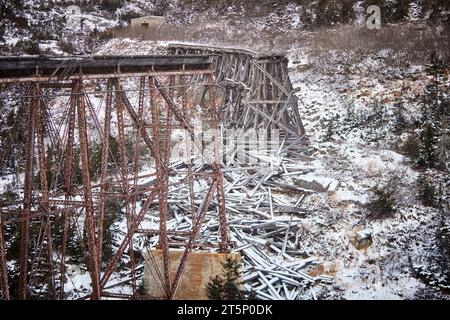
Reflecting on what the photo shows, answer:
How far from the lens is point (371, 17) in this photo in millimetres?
21391

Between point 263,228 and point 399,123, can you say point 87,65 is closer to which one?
point 263,228

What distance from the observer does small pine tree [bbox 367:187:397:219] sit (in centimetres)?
1159

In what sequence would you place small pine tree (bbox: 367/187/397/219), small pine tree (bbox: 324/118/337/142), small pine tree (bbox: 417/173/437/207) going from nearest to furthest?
small pine tree (bbox: 367/187/397/219), small pine tree (bbox: 417/173/437/207), small pine tree (bbox: 324/118/337/142)

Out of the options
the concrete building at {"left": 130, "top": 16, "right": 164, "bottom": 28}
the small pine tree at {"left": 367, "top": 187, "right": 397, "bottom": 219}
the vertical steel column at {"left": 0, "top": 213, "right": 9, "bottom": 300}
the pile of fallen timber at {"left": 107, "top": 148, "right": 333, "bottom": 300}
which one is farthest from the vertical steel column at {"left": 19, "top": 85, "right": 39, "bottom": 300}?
the concrete building at {"left": 130, "top": 16, "right": 164, "bottom": 28}

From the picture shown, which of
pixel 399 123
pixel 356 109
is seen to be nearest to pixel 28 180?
pixel 399 123

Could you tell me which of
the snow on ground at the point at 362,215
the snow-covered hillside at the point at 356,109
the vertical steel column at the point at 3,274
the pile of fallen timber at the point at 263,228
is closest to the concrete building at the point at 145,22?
the snow-covered hillside at the point at 356,109

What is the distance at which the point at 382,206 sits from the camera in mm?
11617

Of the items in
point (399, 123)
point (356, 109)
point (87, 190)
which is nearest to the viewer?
point (87, 190)

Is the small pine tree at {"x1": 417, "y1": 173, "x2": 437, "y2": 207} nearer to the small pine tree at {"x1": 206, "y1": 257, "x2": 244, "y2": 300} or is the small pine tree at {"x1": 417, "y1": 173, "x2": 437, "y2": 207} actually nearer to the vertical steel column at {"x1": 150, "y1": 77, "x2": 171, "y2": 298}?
the small pine tree at {"x1": 206, "y1": 257, "x2": 244, "y2": 300}

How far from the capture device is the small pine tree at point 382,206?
11.6m

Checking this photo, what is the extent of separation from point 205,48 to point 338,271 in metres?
11.3

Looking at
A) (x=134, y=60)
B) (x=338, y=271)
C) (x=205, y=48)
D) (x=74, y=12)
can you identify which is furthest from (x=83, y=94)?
(x=74, y=12)

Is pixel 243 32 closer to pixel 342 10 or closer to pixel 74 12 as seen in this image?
pixel 342 10

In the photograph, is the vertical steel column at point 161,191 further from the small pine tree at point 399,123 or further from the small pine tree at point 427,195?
the small pine tree at point 399,123
